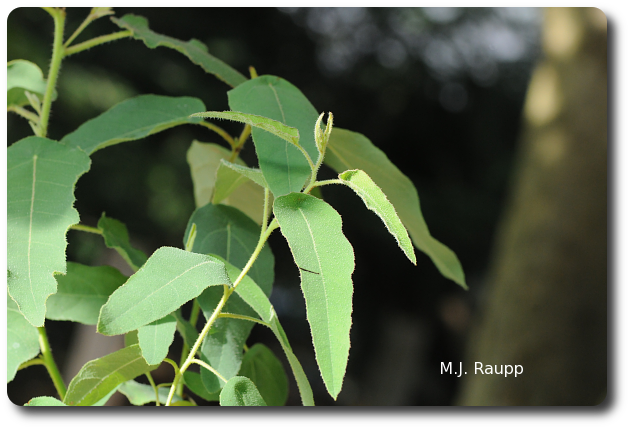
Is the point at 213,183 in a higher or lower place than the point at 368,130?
higher

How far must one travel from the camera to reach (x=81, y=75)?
93.6 inches

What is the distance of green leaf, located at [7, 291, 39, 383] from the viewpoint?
0.32 m

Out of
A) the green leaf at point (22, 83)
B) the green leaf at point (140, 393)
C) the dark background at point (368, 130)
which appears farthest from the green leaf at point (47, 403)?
the dark background at point (368, 130)

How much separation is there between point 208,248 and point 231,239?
0.02 meters

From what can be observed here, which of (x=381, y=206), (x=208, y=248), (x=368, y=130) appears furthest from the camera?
(x=368, y=130)

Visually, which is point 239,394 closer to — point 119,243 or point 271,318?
point 271,318

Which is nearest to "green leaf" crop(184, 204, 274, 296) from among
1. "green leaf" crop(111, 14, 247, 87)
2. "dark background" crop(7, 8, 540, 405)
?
"green leaf" crop(111, 14, 247, 87)

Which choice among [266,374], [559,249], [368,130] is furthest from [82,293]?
[368,130]

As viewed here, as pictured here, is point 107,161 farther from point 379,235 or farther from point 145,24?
point 145,24

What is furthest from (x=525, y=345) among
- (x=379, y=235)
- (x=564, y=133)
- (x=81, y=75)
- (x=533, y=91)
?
(x=81, y=75)

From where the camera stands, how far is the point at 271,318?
281mm

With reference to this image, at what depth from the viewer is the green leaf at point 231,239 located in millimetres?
348

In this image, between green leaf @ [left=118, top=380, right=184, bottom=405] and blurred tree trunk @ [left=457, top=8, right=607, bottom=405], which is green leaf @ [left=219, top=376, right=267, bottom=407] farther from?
blurred tree trunk @ [left=457, top=8, right=607, bottom=405]

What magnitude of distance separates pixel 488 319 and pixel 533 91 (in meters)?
1.10
